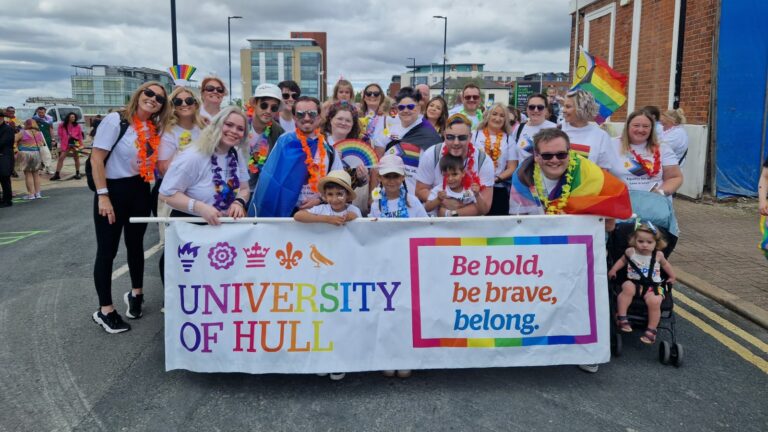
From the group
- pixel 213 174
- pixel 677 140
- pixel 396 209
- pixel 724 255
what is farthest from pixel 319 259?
pixel 677 140

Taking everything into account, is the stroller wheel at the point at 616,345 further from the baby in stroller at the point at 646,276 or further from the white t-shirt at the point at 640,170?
the white t-shirt at the point at 640,170

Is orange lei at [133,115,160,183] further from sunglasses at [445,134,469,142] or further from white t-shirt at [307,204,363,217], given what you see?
sunglasses at [445,134,469,142]

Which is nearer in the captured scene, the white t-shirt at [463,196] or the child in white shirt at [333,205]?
the child in white shirt at [333,205]

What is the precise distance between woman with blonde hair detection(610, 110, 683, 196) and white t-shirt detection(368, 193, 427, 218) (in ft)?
6.10

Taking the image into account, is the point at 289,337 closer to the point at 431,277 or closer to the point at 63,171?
the point at 431,277

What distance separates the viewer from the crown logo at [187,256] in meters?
3.67

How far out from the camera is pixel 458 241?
12.0ft

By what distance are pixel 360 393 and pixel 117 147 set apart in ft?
8.55

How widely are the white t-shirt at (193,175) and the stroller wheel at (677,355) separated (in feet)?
11.1

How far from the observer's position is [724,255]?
6965 mm

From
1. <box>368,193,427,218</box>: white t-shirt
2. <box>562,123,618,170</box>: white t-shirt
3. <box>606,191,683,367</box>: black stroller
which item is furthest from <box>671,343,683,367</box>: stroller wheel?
<box>368,193,427,218</box>: white t-shirt

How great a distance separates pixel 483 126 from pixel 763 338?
302cm

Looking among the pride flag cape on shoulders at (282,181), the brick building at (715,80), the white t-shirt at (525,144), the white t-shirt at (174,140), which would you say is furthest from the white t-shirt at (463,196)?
the brick building at (715,80)

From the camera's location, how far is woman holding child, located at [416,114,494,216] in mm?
4254
